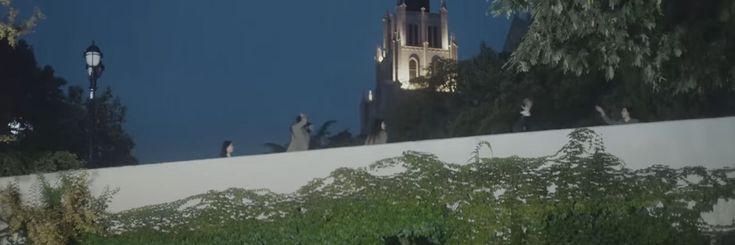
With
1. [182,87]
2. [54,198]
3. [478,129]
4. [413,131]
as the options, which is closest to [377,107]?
[413,131]

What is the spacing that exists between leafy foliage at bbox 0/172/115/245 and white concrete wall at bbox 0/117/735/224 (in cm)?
22

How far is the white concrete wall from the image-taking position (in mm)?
7945

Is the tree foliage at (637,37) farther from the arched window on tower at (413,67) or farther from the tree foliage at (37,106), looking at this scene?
the arched window on tower at (413,67)

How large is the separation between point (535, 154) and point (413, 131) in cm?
2712

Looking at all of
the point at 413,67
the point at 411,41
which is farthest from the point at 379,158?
the point at 411,41

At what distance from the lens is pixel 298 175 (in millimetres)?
9117

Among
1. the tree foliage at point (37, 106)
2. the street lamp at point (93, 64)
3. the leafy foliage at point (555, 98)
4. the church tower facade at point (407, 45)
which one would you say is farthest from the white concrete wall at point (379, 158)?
the church tower facade at point (407, 45)

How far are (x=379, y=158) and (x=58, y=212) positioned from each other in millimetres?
3846

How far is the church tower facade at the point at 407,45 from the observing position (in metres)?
71.1

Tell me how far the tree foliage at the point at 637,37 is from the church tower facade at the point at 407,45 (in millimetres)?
59454

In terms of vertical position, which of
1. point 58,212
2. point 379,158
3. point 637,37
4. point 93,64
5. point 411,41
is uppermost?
point 411,41

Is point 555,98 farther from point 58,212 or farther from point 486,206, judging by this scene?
point 58,212

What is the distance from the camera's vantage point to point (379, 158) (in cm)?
875

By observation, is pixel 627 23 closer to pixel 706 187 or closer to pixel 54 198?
pixel 706 187
